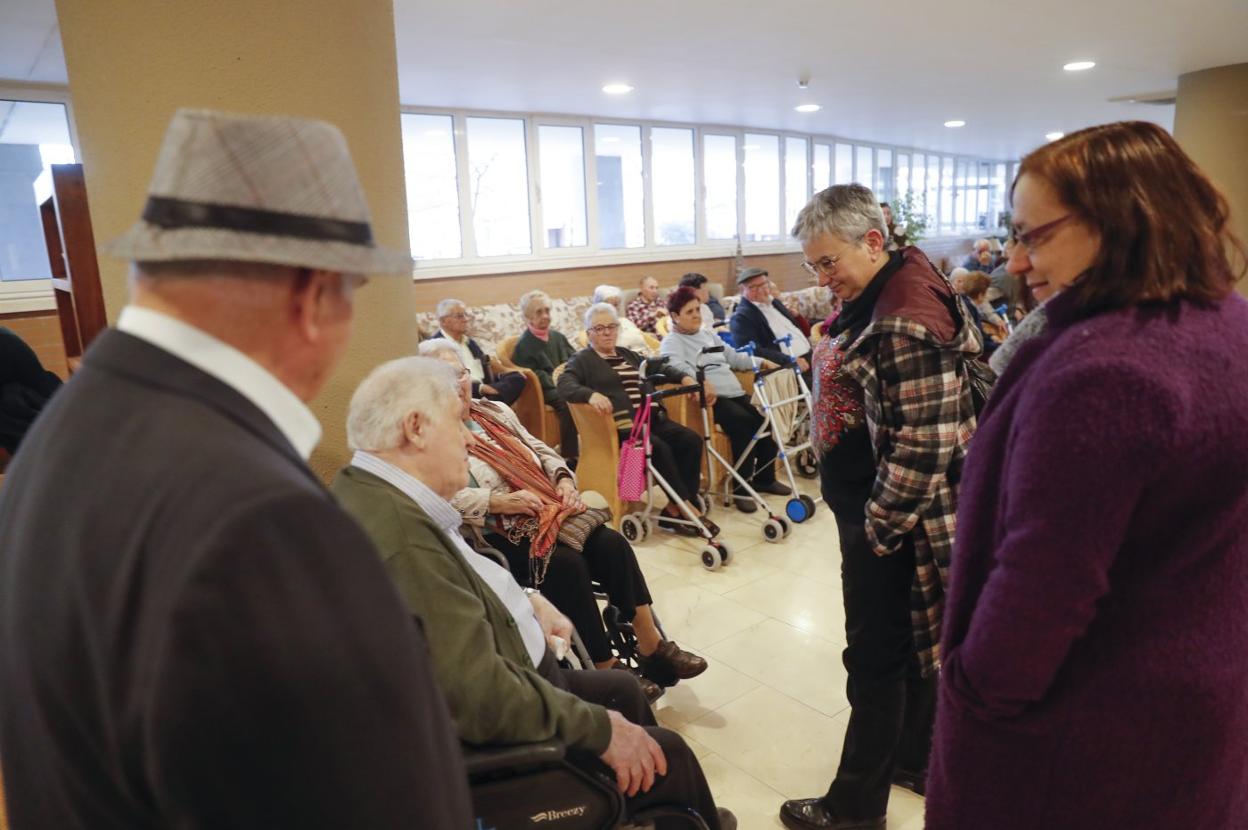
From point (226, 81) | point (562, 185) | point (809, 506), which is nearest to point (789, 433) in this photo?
point (809, 506)

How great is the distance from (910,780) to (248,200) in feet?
7.21

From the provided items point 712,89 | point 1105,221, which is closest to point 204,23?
point 1105,221

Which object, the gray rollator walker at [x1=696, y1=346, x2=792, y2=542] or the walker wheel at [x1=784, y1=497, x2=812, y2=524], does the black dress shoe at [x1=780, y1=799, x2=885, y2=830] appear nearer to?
the gray rollator walker at [x1=696, y1=346, x2=792, y2=542]

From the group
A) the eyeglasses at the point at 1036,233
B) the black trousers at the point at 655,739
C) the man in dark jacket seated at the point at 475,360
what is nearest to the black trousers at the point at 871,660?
the black trousers at the point at 655,739

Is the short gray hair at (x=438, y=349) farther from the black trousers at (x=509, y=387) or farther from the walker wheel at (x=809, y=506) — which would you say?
the walker wheel at (x=809, y=506)

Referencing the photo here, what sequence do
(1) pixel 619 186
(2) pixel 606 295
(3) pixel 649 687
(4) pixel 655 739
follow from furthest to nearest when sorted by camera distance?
(1) pixel 619 186
(2) pixel 606 295
(3) pixel 649 687
(4) pixel 655 739

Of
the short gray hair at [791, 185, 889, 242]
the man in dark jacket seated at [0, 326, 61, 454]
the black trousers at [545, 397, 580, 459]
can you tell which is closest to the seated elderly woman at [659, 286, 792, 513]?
the black trousers at [545, 397, 580, 459]

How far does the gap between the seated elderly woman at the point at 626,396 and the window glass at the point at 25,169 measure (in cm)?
368

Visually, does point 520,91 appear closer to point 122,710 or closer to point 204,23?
point 204,23

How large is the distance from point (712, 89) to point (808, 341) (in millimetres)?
2449

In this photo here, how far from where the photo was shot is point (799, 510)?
4.09 m

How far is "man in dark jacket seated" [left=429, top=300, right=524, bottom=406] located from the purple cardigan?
366 centimetres

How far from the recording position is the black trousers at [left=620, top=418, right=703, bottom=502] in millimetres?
4043

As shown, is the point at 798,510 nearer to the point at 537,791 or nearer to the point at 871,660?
the point at 871,660
